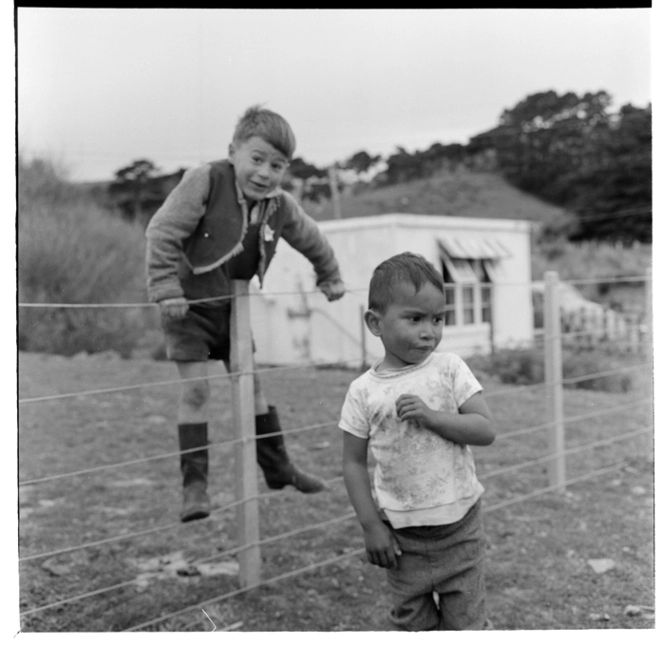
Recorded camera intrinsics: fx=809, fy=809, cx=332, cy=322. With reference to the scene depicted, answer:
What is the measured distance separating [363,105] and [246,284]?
1.38 metres

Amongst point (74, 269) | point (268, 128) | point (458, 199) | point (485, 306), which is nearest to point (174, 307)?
point (268, 128)

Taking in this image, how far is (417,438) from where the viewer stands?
194 centimetres

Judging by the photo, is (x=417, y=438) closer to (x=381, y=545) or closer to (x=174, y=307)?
(x=381, y=545)

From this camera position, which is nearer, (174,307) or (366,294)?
(174,307)

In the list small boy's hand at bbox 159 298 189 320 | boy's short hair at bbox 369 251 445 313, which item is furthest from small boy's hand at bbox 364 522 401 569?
small boy's hand at bbox 159 298 189 320

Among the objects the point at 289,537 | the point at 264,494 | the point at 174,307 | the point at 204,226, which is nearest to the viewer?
the point at 174,307

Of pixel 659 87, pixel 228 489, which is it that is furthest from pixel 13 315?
pixel 228 489

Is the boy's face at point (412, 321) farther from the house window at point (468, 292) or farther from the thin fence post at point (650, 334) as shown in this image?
the house window at point (468, 292)

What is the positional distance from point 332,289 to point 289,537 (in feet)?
4.25

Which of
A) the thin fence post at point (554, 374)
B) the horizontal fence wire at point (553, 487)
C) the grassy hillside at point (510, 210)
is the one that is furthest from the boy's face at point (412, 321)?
the grassy hillside at point (510, 210)

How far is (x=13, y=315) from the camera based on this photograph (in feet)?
7.07

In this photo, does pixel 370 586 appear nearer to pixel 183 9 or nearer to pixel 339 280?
pixel 339 280

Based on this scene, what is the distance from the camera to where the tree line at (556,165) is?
827cm

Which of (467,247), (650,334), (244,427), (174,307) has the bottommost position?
(244,427)
